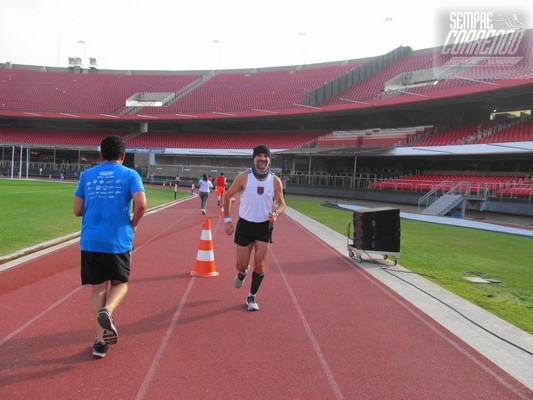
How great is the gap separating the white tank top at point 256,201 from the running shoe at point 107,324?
2.01 m

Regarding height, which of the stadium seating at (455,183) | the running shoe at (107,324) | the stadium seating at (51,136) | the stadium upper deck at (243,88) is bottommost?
the running shoe at (107,324)

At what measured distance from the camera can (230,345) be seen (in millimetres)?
4004

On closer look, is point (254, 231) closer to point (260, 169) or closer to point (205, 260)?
point (260, 169)

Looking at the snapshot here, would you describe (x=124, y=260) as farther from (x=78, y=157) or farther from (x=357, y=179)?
(x=78, y=157)

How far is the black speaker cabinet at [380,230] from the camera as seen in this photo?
322 inches

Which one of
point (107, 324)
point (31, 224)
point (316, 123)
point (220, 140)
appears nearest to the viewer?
point (107, 324)

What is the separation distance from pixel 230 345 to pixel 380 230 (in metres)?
5.05

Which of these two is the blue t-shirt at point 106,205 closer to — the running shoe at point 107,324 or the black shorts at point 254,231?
the running shoe at point 107,324

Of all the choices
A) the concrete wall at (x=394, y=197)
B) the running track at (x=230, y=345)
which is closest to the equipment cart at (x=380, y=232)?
the running track at (x=230, y=345)

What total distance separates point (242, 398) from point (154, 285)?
3.34 metres

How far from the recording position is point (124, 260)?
371 cm

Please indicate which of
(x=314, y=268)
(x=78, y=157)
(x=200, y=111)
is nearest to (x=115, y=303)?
(x=314, y=268)

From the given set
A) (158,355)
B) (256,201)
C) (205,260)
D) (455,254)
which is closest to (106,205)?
(158,355)

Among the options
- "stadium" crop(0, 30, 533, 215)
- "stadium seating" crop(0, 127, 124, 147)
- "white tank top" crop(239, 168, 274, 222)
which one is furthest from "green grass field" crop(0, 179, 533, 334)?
"stadium seating" crop(0, 127, 124, 147)
